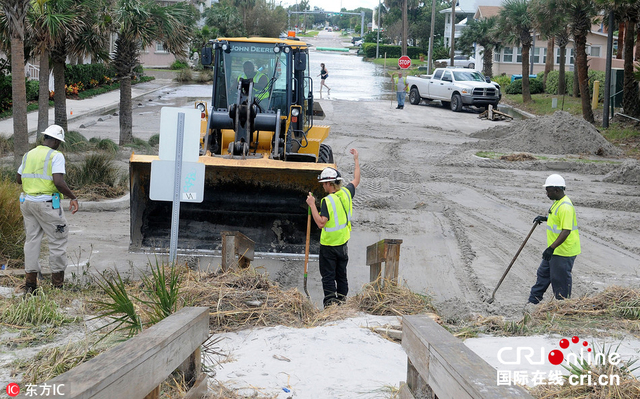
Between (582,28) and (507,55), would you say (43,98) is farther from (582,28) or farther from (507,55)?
(507,55)

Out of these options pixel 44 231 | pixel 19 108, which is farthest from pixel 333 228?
pixel 19 108

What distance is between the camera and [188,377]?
12.5 ft

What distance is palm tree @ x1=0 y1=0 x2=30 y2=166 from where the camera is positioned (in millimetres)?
A: 12297

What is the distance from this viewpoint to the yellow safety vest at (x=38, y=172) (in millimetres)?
6938

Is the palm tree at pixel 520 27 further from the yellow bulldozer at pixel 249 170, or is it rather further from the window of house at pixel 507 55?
the yellow bulldozer at pixel 249 170

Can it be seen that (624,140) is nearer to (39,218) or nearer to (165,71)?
(39,218)

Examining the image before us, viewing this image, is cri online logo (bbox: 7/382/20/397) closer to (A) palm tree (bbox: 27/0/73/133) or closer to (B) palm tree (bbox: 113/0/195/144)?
(A) palm tree (bbox: 27/0/73/133)

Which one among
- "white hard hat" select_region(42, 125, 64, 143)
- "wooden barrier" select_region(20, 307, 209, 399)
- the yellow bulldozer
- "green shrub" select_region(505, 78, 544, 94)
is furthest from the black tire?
"green shrub" select_region(505, 78, 544, 94)

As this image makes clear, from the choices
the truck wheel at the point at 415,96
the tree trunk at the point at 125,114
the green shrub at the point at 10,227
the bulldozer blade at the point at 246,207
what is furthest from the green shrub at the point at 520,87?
the green shrub at the point at 10,227

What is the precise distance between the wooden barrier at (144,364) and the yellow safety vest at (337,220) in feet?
10.9

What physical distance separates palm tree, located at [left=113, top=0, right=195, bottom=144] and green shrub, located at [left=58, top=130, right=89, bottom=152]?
1.25m

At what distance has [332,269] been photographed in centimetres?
730

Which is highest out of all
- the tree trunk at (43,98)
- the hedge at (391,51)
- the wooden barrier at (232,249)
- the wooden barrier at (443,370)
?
the hedge at (391,51)

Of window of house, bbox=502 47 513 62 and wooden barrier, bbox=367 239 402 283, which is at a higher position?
window of house, bbox=502 47 513 62
